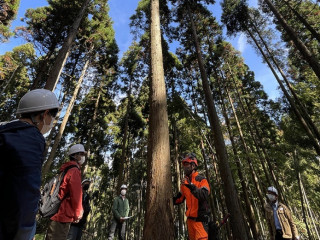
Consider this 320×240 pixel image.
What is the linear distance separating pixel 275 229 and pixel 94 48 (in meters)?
14.8

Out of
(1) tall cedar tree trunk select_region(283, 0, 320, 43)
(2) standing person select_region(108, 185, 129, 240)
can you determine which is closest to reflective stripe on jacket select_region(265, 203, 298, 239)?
(2) standing person select_region(108, 185, 129, 240)

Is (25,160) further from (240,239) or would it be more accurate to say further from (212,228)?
(240,239)

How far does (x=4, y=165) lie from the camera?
1.12m

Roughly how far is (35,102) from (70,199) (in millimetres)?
1945

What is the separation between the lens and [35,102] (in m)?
1.57

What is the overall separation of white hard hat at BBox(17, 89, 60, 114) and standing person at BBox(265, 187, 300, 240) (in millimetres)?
5868

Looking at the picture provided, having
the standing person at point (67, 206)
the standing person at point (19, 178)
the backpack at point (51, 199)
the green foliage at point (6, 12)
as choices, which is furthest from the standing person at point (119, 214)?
the green foliage at point (6, 12)

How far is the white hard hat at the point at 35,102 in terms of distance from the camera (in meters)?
1.54

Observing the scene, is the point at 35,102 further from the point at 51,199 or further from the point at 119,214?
the point at 119,214

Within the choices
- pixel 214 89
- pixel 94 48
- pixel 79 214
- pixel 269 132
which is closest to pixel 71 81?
pixel 94 48

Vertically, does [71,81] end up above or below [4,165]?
above

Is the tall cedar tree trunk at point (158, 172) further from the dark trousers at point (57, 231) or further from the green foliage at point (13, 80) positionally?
the green foliage at point (13, 80)

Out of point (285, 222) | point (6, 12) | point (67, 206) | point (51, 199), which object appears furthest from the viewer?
point (6, 12)

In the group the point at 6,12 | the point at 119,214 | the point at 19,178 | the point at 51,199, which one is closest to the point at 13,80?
the point at 6,12
